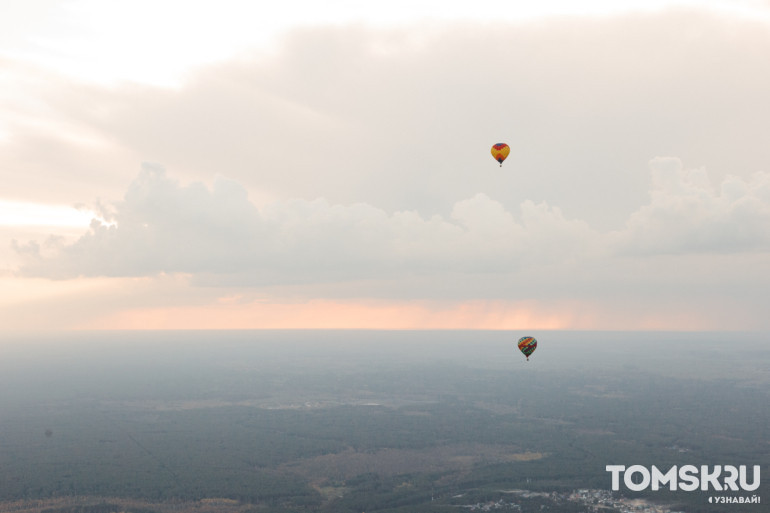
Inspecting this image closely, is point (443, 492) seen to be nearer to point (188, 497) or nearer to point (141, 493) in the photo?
point (188, 497)

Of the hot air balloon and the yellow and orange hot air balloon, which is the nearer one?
the yellow and orange hot air balloon

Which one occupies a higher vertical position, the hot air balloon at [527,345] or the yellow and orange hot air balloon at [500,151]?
the yellow and orange hot air balloon at [500,151]

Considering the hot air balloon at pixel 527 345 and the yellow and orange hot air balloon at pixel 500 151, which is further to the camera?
the hot air balloon at pixel 527 345

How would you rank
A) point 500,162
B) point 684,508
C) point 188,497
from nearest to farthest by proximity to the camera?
1. point 500,162
2. point 684,508
3. point 188,497

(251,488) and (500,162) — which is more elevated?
(500,162)

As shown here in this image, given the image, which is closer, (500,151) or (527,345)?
(500,151)

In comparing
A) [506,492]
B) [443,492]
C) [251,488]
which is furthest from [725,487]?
[251,488]

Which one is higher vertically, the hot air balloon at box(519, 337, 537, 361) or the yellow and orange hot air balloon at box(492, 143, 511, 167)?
the yellow and orange hot air balloon at box(492, 143, 511, 167)

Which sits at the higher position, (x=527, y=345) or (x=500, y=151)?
(x=500, y=151)
